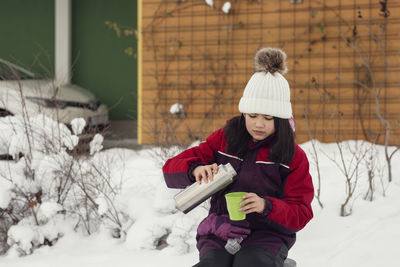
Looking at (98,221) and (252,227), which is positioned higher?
(252,227)

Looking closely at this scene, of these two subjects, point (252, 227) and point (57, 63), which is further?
point (57, 63)

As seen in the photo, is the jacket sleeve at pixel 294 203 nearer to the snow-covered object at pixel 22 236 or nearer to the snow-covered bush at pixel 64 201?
the snow-covered bush at pixel 64 201

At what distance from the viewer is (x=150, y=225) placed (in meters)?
3.21

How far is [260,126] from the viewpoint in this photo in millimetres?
1948

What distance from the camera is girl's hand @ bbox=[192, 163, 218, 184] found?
1812 millimetres

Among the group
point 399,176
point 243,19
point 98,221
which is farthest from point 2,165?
point 243,19

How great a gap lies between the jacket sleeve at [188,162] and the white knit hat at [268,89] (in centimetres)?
24

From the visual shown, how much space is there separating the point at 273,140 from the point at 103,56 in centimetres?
805

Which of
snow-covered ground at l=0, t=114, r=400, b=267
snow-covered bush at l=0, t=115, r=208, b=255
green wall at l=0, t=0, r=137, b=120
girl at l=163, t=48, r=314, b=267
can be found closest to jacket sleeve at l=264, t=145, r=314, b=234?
girl at l=163, t=48, r=314, b=267

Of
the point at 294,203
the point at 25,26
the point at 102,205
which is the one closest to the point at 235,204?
the point at 294,203

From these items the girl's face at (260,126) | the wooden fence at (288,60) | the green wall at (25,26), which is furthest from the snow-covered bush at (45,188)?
the green wall at (25,26)

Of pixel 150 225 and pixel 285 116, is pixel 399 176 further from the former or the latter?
pixel 285 116

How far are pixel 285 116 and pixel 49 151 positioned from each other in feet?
7.18

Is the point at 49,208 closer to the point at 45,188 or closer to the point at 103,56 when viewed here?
the point at 45,188
